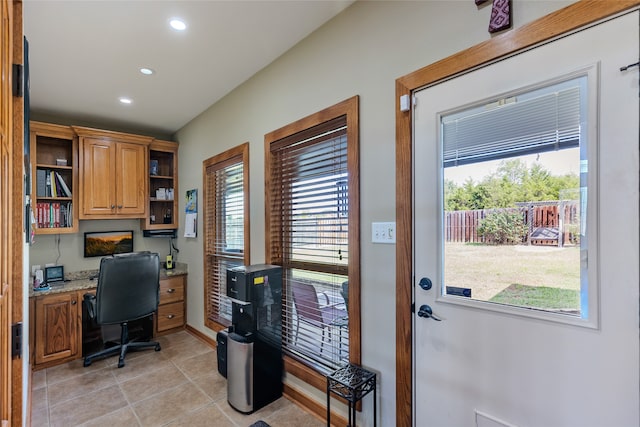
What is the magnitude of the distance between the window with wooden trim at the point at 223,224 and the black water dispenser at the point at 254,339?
25.7 inches

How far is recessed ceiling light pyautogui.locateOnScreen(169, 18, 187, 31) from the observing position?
6.86ft

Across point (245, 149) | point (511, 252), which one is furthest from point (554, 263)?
point (245, 149)

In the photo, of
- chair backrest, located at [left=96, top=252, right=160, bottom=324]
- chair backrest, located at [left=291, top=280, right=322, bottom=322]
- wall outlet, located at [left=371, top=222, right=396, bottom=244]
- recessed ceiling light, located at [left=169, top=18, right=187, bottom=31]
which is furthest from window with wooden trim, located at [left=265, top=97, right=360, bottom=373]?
chair backrest, located at [left=96, top=252, right=160, bottom=324]

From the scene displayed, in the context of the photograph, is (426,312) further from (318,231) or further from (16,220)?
(16,220)

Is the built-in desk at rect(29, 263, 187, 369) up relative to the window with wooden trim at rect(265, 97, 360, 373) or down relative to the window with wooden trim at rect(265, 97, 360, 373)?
down

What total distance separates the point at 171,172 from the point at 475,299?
4360 millimetres

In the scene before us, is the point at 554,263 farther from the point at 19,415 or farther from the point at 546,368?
the point at 19,415

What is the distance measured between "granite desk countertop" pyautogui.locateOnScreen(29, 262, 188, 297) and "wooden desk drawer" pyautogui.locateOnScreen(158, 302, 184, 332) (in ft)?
1.31

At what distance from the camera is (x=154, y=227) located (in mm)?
4254

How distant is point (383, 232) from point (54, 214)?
387cm

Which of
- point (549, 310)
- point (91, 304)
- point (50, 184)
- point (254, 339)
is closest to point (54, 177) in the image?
point (50, 184)

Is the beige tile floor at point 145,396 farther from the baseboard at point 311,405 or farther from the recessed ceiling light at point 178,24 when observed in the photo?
the recessed ceiling light at point 178,24

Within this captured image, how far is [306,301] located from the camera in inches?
96.4

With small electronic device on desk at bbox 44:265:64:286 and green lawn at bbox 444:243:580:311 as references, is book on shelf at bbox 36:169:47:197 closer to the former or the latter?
small electronic device on desk at bbox 44:265:64:286
